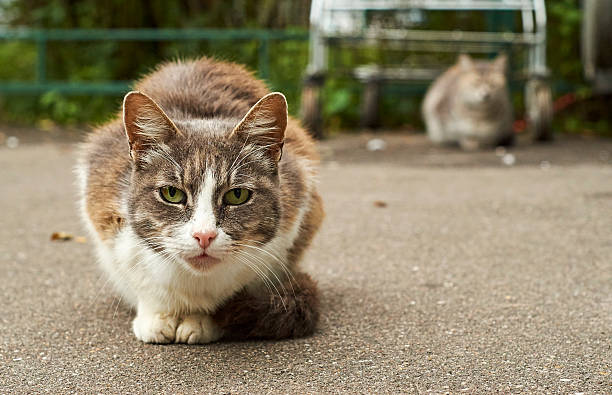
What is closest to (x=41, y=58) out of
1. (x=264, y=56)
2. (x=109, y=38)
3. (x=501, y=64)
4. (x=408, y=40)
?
(x=109, y=38)

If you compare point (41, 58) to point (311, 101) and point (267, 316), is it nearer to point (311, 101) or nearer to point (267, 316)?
point (311, 101)

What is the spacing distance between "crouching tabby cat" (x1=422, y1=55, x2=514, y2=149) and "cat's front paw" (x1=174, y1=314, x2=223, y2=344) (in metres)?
5.46

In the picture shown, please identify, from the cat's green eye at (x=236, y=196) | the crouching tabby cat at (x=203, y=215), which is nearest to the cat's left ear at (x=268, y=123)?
the crouching tabby cat at (x=203, y=215)

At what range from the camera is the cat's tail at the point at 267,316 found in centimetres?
238

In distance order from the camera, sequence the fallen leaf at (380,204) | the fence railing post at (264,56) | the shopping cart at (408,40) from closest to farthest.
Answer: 1. the fallen leaf at (380,204)
2. the shopping cart at (408,40)
3. the fence railing post at (264,56)

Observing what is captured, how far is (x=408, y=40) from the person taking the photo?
7.51m

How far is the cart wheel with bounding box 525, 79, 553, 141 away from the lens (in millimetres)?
7367

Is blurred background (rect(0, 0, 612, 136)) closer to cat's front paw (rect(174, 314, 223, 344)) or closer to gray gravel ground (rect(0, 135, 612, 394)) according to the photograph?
gray gravel ground (rect(0, 135, 612, 394))

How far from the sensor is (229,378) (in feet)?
6.98

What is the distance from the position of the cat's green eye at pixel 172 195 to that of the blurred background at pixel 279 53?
5.22 meters

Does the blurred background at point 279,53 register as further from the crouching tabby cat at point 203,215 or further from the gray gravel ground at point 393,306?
the crouching tabby cat at point 203,215

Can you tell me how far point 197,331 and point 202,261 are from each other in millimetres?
368

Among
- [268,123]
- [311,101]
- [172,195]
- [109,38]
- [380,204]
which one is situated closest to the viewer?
[172,195]

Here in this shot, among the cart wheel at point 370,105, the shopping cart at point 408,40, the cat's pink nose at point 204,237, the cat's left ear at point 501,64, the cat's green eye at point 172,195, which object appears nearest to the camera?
the cat's pink nose at point 204,237
